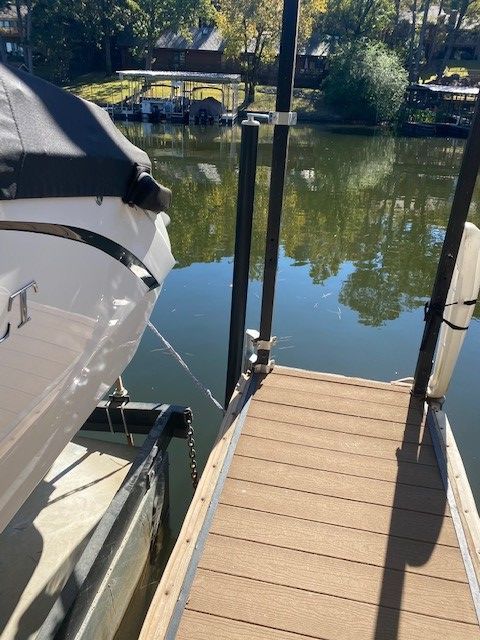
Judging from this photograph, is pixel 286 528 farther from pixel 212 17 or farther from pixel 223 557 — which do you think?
pixel 212 17

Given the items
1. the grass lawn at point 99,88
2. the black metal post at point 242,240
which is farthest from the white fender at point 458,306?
the grass lawn at point 99,88

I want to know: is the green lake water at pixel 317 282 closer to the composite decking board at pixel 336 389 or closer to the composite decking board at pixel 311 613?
the composite decking board at pixel 336 389

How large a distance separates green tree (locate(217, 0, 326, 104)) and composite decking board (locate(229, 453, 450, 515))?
32.8 metres

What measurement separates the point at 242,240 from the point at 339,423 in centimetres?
125

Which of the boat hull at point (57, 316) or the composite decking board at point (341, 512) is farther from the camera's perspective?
the composite decking board at point (341, 512)

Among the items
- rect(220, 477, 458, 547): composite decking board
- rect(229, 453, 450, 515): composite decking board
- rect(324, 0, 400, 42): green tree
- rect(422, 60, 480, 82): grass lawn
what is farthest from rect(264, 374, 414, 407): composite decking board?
rect(422, 60, 480, 82): grass lawn

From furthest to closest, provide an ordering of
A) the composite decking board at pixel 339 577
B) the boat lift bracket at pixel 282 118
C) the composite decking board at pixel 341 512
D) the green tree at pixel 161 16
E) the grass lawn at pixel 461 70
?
the grass lawn at pixel 461 70 < the green tree at pixel 161 16 < the boat lift bracket at pixel 282 118 < the composite decking board at pixel 341 512 < the composite decking board at pixel 339 577

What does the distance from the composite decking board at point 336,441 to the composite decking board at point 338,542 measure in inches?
22.0

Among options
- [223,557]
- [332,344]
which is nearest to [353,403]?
[223,557]

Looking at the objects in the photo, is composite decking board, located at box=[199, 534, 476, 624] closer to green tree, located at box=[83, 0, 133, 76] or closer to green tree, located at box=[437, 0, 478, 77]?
green tree, located at box=[83, 0, 133, 76]

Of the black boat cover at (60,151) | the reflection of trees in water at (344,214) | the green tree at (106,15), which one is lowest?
the reflection of trees in water at (344,214)

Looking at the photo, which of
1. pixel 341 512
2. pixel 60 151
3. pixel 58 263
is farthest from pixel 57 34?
pixel 341 512

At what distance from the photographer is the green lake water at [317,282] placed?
17.2 ft

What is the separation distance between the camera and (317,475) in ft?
8.45
